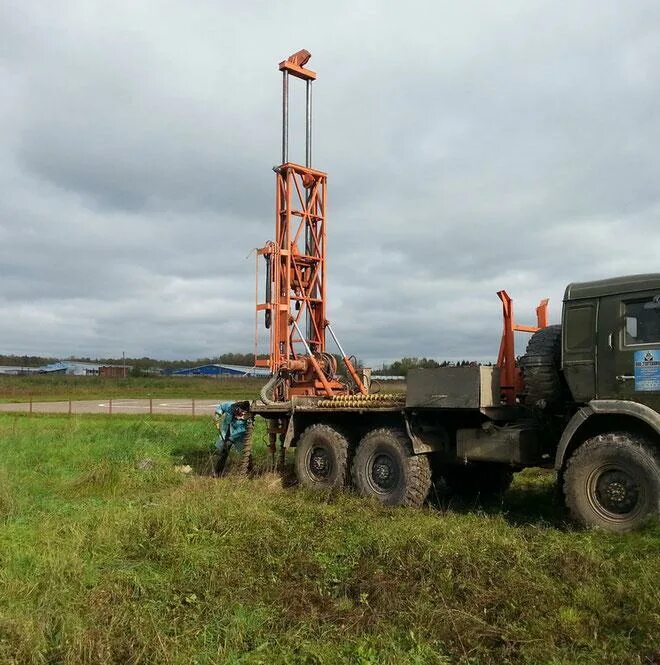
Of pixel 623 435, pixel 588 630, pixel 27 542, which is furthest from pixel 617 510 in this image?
pixel 27 542

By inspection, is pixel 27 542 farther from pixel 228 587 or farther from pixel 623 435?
pixel 623 435

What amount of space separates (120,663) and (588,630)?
3118 millimetres

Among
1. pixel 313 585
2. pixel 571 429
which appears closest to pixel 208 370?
pixel 571 429

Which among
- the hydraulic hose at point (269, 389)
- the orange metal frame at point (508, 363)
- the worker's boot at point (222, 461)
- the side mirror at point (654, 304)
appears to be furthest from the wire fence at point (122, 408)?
the side mirror at point (654, 304)

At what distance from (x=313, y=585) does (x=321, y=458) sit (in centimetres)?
494

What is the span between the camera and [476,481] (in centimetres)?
1014

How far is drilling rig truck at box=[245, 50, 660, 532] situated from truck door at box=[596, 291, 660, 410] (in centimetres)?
1

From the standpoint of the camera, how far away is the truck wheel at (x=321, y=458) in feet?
33.1

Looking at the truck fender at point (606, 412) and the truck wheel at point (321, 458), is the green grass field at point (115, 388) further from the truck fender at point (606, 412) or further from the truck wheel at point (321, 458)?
the truck fender at point (606, 412)

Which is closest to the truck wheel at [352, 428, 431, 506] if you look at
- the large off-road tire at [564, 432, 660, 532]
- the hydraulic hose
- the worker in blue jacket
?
the large off-road tire at [564, 432, 660, 532]

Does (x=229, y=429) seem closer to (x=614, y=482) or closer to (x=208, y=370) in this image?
(x=614, y=482)

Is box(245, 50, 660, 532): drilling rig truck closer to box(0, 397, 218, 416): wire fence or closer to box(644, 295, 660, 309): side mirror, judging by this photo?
box(644, 295, 660, 309): side mirror

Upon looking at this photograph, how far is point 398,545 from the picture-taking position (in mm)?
6262

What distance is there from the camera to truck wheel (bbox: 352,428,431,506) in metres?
9.01
